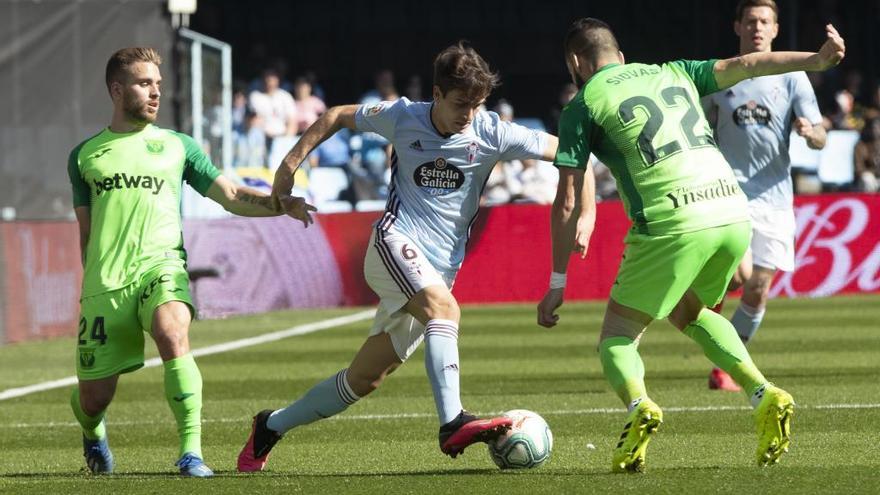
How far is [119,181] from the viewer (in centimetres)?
740

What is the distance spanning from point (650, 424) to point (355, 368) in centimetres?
148

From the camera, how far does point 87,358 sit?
7.34 metres

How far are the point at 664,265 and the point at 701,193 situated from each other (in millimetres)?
345

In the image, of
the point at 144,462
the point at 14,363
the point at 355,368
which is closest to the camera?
the point at 355,368

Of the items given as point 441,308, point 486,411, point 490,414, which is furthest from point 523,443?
point 486,411

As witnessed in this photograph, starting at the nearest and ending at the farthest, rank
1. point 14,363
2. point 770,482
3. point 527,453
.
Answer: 1. point 770,482
2. point 527,453
3. point 14,363

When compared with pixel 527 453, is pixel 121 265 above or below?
above

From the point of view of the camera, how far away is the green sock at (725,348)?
714cm

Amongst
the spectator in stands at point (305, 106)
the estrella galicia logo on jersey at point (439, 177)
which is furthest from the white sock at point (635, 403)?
the spectator in stands at point (305, 106)

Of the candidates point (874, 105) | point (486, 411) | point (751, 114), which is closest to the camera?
point (486, 411)

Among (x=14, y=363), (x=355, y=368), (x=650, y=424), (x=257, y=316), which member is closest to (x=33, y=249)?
(x=14, y=363)

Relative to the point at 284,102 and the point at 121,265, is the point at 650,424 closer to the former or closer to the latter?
the point at 121,265

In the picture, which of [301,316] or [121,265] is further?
[301,316]

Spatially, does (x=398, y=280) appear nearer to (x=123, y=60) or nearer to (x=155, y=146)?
(x=155, y=146)
